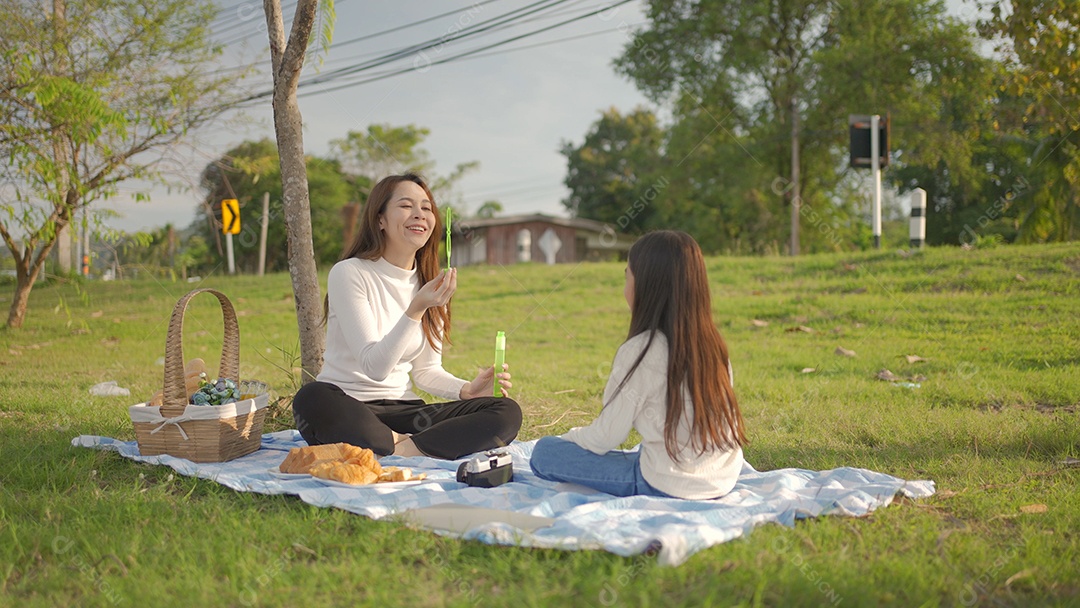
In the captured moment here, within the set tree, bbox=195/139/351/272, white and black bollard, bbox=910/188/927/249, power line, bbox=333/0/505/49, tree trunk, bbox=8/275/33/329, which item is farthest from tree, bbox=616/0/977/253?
tree trunk, bbox=8/275/33/329

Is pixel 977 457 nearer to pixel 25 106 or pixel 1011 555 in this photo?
pixel 1011 555

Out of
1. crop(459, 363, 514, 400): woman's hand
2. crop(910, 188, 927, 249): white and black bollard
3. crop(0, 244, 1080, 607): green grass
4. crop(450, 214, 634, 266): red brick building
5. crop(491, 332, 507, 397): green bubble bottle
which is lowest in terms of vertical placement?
crop(0, 244, 1080, 607): green grass

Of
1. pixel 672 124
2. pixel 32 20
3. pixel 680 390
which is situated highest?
pixel 672 124

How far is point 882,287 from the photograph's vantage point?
7262 millimetres

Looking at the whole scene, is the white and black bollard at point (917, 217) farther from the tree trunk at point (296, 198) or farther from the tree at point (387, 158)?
the tree at point (387, 158)

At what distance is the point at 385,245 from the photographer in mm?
3322

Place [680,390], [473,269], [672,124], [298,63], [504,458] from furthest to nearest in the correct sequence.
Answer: [672,124], [473,269], [298,63], [504,458], [680,390]

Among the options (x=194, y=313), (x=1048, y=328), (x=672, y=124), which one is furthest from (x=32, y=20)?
(x=672, y=124)

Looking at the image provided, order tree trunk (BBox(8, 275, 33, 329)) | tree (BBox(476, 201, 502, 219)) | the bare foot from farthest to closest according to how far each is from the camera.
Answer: tree (BBox(476, 201, 502, 219)), tree trunk (BBox(8, 275, 33, 329)), the bare foot

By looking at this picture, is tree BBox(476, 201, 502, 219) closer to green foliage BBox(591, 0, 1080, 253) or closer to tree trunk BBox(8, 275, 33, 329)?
green foliage BBox(591, 0, 1080, 253)

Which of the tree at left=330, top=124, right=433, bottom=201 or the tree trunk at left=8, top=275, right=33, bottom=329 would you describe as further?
the tree at left=330, top=124, right=433, bottom=201

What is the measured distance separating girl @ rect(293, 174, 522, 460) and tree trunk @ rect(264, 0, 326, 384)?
58cm

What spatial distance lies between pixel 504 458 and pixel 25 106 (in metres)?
5.60

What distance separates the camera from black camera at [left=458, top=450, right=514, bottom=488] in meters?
2.64
